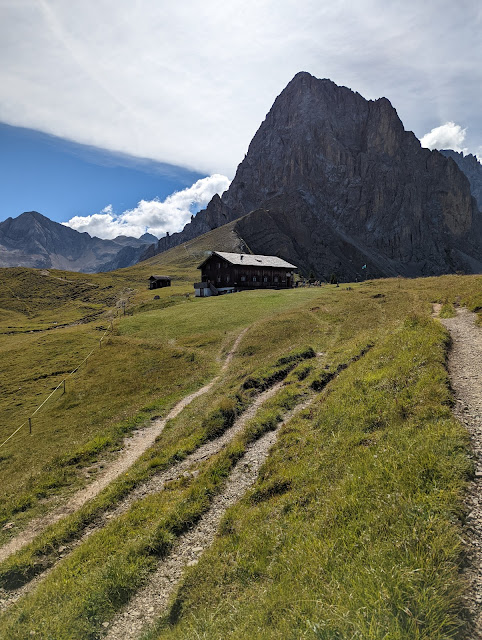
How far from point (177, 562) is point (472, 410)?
1035 centimetres

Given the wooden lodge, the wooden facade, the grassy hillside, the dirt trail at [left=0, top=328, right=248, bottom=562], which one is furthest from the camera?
the wooden facade

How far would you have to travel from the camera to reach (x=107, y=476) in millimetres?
17781

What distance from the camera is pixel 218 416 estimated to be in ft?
66.1

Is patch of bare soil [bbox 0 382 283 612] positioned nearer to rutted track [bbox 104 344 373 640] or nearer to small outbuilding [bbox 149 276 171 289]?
rutted track [bbox 104 344 373 640]

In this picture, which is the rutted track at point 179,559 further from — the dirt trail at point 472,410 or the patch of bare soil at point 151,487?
the dirt trail at point 472,410

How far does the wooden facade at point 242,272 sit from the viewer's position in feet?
284

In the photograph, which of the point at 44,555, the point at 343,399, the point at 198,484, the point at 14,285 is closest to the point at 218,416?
the point at 198,484

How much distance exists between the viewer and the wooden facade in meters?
86.4

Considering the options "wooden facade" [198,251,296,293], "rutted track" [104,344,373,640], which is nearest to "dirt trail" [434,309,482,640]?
"rutted track" [104,344,373,640]

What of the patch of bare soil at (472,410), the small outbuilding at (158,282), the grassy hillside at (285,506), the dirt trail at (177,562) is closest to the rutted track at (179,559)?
the dirt trail at (177,562)

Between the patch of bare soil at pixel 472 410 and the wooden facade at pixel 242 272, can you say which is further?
the wooden facade at pixel 242 272

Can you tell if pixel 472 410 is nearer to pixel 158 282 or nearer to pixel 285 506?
pixel 285 506

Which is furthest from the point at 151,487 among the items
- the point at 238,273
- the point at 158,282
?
the point at 158,282

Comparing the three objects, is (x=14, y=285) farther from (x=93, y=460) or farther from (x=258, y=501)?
(x=258, y=501)
